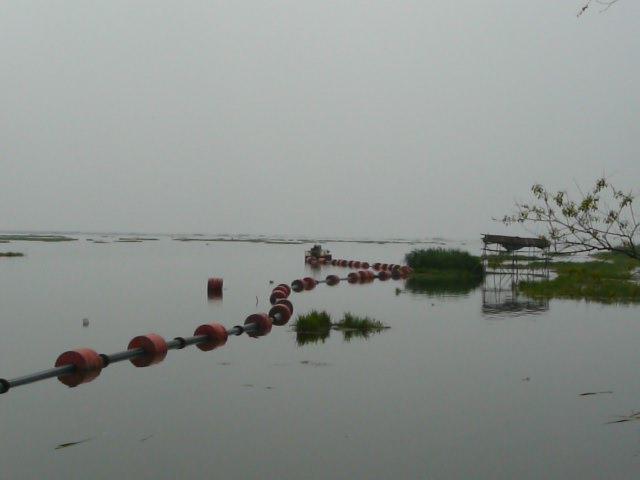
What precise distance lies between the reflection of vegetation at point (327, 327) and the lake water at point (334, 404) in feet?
0.76

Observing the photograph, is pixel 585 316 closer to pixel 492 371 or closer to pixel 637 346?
pixel 637 346

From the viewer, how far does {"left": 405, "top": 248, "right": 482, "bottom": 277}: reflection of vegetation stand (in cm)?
2745

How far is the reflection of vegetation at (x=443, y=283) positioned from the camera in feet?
63.1

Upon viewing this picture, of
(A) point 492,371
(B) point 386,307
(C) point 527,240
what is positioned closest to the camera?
(A) point 492,371

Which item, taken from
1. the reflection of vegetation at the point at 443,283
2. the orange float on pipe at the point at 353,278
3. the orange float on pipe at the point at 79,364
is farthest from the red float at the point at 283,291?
the orange float on pipe at the point at 79,364

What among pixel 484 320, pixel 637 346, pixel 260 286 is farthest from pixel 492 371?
pixel 260 286

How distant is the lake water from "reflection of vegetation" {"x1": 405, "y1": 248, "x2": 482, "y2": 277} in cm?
1521

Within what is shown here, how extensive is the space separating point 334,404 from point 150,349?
2736 millimetres

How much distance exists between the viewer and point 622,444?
519cm

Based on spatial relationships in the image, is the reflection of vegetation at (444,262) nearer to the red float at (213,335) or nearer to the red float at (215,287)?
the red float at (215,287)

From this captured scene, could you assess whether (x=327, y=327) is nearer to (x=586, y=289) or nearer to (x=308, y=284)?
(x=308, y=284)

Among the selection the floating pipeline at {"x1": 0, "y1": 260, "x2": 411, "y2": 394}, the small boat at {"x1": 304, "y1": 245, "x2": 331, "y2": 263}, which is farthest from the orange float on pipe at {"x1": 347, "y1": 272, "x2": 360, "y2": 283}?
the small boat at {"x1": 304, "y1": 245, "x2": 331, "y2": 263}

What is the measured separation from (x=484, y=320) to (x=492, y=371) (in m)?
4.86

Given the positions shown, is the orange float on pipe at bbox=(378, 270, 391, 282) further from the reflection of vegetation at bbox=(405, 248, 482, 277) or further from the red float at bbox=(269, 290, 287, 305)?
the red float at bbox=(269, 290, 287, 305)
